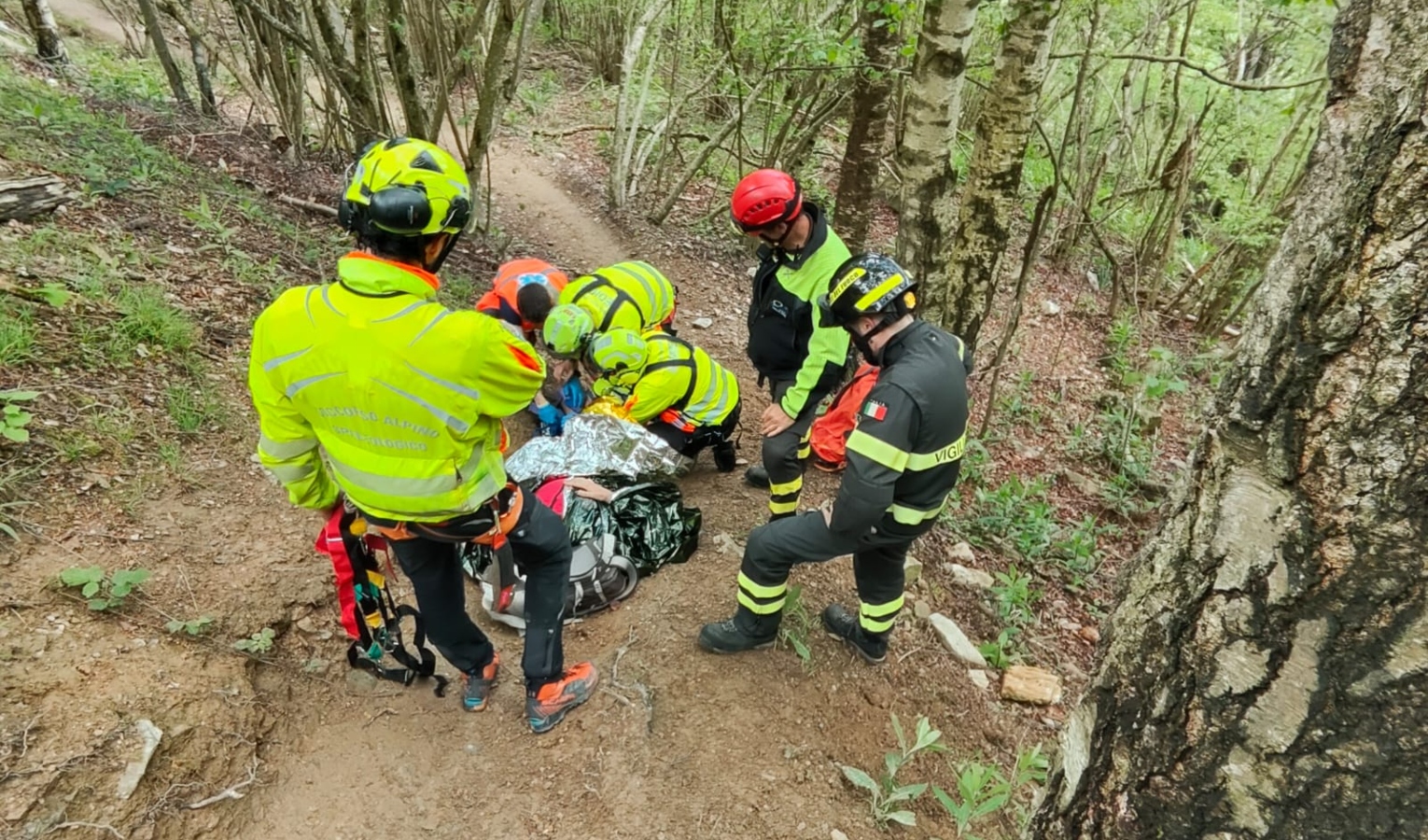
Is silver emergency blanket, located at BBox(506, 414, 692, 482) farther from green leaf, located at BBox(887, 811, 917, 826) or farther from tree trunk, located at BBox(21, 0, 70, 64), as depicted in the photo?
tree trunk, located at BBox(21, 0, 70, 64)

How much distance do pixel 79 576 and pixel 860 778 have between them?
3.10 meters

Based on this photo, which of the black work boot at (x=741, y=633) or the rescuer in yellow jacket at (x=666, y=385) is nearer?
the black work boot at (x=741, y=633)

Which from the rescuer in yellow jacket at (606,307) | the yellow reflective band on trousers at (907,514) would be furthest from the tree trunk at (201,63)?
the yellow reflective band on trousers at (907,514)

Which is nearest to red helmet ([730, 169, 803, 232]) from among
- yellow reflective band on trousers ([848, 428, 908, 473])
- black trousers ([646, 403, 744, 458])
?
black trousers ([646, 403, 744, 458])

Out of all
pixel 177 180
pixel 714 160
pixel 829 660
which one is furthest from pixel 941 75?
pixel 714 160

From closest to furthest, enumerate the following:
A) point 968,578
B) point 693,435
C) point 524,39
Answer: point 968,578 < point 693,435 < point 524,39

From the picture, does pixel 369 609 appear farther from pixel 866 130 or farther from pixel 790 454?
pixel 866 130

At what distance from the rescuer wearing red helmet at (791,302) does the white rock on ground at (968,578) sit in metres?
1.22

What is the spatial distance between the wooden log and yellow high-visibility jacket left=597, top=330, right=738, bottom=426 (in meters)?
3.67

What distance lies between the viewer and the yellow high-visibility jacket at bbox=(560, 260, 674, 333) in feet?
15.4

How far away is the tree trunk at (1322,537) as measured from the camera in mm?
782

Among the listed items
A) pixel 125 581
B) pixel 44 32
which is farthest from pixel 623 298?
pixel 44 32

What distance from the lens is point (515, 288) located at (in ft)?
16.5

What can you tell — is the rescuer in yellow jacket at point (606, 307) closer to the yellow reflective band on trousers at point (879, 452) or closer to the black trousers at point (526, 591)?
the black trousers at point (526, 591)
